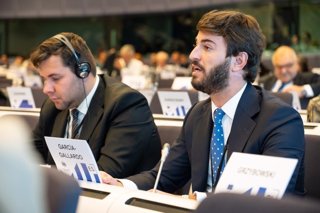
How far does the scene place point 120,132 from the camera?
282 centimetres

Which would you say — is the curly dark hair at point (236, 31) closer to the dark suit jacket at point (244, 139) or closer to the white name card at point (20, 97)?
the dark suit jacket at point (244, 139)

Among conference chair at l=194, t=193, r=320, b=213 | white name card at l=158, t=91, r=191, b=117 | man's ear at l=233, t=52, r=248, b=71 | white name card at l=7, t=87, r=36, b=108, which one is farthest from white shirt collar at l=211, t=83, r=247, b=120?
white name card at l=7, t=87, r=36, b=108

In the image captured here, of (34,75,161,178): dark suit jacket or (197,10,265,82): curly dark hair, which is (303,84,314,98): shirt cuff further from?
(197,10,265,82): curly dark hair

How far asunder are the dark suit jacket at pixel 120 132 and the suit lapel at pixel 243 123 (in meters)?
0.68

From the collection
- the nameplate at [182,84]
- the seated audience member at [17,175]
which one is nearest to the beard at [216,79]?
the seated audience member at [17,175]

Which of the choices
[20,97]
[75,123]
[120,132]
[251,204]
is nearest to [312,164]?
[120,132]

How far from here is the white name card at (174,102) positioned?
14.6 feet

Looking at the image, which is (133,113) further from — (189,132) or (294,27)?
(294,27)

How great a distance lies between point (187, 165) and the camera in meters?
2.53

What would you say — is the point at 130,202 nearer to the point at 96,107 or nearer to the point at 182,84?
the point at 96,107

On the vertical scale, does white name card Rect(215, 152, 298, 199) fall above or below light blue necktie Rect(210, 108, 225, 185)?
above

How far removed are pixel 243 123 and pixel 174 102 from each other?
2.30 meters

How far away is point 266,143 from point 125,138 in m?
0.81

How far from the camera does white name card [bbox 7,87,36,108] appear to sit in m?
5.38
